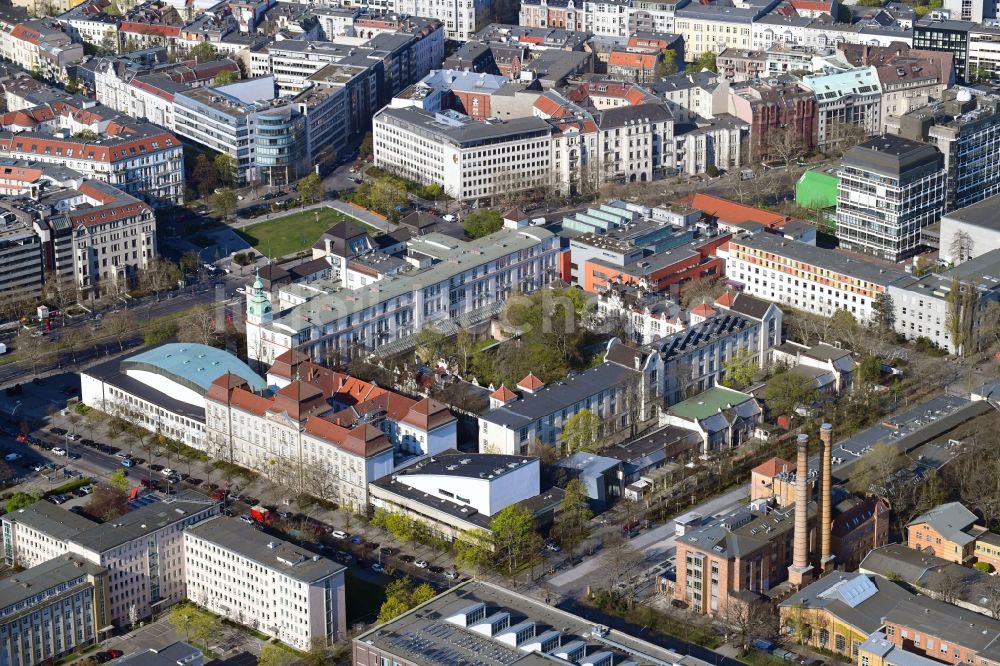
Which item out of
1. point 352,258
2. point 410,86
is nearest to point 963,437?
point 352,258

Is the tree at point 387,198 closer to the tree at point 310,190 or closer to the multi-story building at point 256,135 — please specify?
the tree at point 310,190

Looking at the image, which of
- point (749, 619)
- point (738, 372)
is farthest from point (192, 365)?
point (749, 619)

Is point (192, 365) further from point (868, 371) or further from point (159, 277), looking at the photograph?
point (868, 371)

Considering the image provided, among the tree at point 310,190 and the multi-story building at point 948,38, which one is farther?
the multi-story building at point 948,38

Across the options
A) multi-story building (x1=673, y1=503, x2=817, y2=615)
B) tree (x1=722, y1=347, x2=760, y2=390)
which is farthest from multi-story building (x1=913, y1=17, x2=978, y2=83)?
multi-story building (x1=673, y1=503, x2=817, y2=615)

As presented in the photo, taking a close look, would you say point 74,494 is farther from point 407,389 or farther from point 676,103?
point 676,103

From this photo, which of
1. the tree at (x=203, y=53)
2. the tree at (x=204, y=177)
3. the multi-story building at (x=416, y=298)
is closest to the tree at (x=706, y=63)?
the tree at (x=203, y=53)
